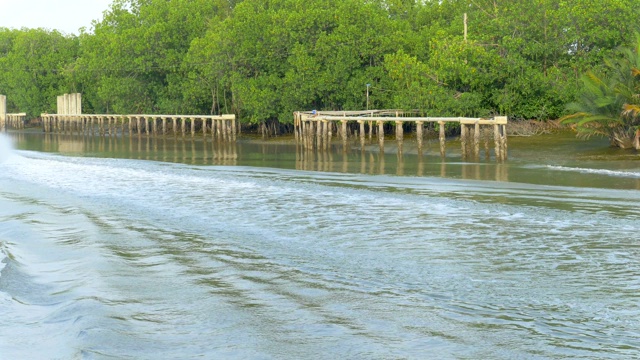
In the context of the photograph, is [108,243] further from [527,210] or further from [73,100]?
[73,100]

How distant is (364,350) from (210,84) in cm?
4935

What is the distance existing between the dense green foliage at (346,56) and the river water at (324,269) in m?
13.5

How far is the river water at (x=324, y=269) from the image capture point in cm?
744

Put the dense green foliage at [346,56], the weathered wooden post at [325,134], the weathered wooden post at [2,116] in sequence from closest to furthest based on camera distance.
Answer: the dense green foliage at [346,56], the weathered wooden post at [325,134], the weathered wooden post at [2,116]

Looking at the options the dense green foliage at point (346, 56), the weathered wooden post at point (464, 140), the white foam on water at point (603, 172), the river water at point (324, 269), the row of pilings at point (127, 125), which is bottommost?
the river water at point (324, 269)

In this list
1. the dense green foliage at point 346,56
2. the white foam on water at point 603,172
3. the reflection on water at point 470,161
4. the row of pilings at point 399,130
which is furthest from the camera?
the dense green foliage at point 346,56

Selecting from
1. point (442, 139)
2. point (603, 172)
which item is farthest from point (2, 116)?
point (603, 172)

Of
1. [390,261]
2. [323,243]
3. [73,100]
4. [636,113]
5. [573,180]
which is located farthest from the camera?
[73,100]

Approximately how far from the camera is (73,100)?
72438 millimetres

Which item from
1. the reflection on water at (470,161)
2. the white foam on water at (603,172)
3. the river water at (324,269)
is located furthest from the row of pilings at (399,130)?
the river water at (324,269)

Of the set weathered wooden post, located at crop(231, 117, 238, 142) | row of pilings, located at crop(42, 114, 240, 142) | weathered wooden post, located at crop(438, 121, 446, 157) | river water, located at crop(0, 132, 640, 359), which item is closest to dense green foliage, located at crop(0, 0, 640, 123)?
weathered wooden post, located at crop(231, 117, 238, 142)

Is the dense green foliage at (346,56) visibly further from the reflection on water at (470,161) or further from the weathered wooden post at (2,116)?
the weathered wooden post at (2,116)

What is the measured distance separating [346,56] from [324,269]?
34872mm

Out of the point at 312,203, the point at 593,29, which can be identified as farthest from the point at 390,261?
the point at 593,29
